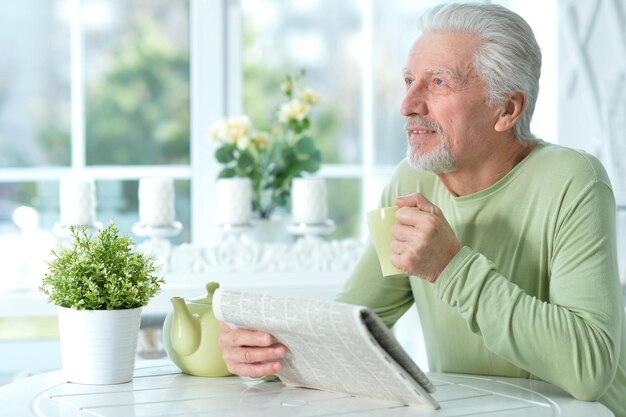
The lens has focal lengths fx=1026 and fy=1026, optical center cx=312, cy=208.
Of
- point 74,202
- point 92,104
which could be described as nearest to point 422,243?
point 74,202

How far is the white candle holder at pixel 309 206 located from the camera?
9.73 ft

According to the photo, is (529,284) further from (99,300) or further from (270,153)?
(270,153)

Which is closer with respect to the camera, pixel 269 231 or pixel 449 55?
pixel 449 55

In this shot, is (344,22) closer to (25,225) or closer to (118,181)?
(118,181)

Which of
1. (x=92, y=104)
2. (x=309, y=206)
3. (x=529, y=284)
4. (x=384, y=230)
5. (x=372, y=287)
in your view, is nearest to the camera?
(x=384, y=230)

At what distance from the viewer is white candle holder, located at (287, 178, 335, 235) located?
2.96 m

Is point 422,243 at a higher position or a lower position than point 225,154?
lower

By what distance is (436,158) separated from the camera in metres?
1.81

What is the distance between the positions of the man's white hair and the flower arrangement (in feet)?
4.32

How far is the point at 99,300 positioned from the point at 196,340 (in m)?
0.20

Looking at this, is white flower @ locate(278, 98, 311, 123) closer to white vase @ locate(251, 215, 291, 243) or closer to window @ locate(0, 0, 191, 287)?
white vase @ locate(251, 215, 291, 243)

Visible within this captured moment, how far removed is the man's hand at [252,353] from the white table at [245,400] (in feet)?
0.11

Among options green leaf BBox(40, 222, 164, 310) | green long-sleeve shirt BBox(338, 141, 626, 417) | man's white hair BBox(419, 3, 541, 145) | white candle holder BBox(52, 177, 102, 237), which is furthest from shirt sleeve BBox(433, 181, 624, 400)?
white candle holder BBox(52, 177, 102, 237)

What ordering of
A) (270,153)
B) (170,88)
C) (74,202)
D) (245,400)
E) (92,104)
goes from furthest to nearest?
(170,88), (92,104), (270,153), (74,202), (245,400)
